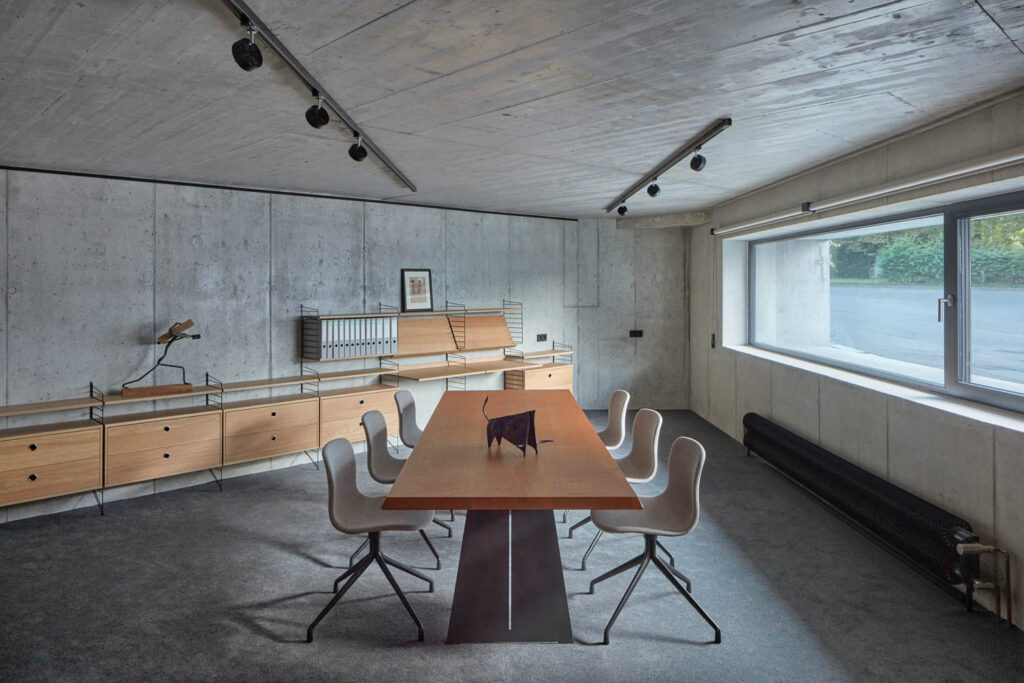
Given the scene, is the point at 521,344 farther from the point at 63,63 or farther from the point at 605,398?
the point at 63,63

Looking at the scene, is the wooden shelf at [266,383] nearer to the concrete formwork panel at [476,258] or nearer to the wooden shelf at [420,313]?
the wooden shelf at [420,313]

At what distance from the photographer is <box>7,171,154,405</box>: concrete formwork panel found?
192 inches

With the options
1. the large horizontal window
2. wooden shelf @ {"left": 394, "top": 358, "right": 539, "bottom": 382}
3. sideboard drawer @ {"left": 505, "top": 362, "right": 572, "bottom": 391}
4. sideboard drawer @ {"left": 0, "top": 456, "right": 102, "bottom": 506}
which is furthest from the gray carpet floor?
sideboard drawer @ {"left": 505, "top": 362, "right": 572, "bottom": 391}

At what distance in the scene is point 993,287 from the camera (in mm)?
3861

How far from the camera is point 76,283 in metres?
5.12

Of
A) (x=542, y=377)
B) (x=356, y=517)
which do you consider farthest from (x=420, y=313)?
(x=356, y=517)

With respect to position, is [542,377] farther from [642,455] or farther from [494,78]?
[494,78]

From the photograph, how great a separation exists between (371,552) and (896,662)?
2.57 m

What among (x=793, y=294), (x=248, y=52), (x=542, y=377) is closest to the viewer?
(x=248, y=52)

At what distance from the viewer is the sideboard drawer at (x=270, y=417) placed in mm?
5602

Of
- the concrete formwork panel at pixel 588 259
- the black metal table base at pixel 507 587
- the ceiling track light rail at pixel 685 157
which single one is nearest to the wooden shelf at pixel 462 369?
the concrete formwork panel at pixel 588 259

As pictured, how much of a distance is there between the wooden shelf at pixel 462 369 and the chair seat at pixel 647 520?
12.3 ft

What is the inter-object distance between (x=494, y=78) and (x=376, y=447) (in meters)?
2.56

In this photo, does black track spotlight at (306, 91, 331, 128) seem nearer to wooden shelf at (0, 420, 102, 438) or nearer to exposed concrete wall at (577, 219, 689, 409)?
wooden shelf at (0, 420, 102, 438)
